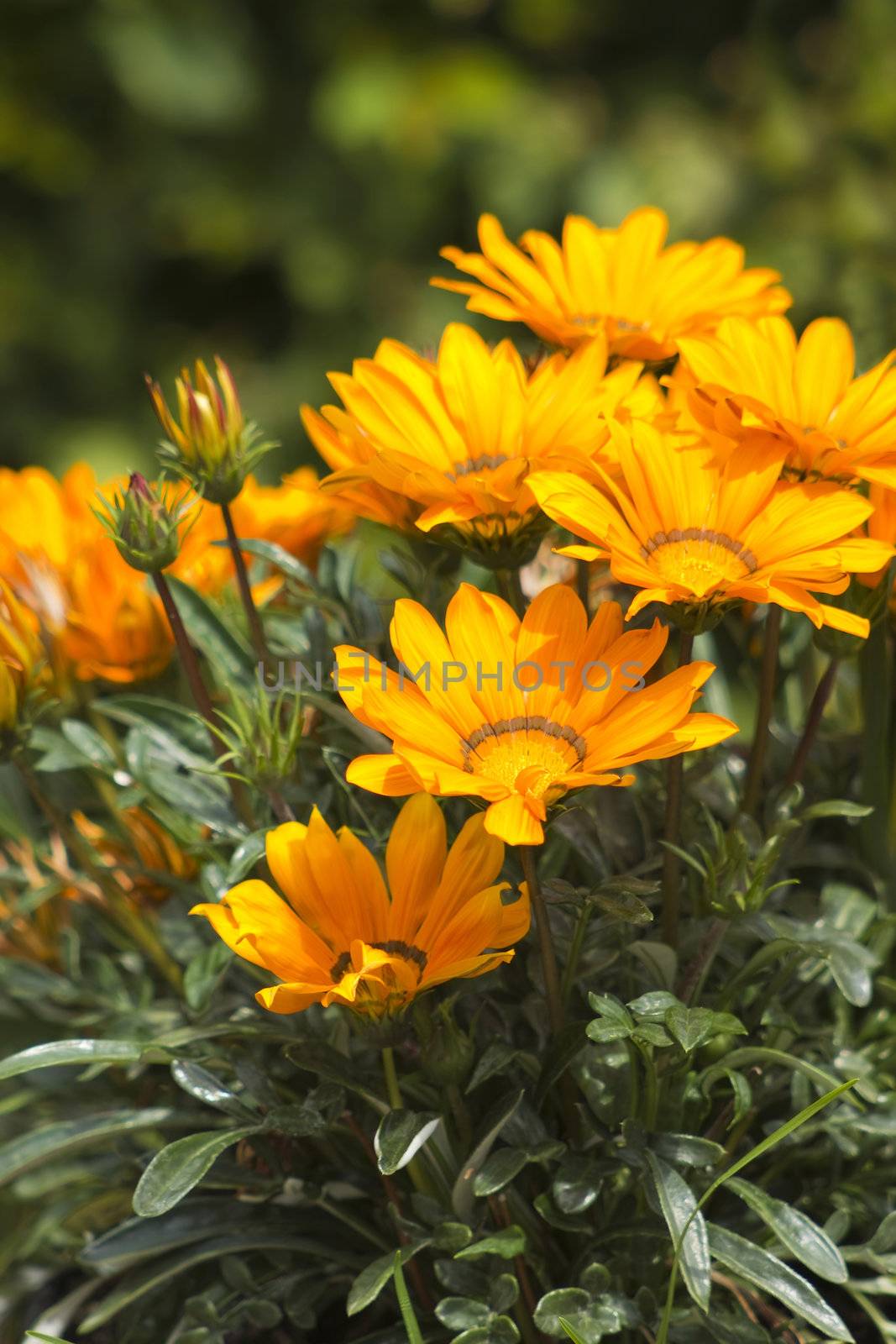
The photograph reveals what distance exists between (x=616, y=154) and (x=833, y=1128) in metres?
1.75

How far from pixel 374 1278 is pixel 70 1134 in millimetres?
204

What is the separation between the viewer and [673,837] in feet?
2.01

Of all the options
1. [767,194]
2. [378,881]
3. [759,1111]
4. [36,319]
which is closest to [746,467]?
[378,881]

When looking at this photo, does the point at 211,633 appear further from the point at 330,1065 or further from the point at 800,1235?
the point at 800,1235

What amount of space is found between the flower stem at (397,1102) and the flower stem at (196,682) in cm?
14

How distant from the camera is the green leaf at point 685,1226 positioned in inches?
22.7

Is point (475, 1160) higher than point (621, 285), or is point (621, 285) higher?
point (621, 285)

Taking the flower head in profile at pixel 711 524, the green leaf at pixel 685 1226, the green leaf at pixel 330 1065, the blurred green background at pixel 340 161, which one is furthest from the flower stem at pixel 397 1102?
the blurred green background at pixel 340 161

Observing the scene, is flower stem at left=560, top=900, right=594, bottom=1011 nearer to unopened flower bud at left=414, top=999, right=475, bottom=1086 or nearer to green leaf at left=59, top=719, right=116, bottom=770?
unopened flower bud at left=414, top=999, right=475, bottom=1086

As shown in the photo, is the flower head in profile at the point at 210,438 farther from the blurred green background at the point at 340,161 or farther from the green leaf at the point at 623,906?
the blurred green background at the point at 340,161

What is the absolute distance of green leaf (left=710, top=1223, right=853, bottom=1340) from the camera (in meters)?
0.59

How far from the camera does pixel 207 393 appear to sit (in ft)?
2.17

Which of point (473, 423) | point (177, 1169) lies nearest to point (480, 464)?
point (473, 423)

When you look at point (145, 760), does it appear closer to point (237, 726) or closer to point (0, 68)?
point (237, 726)
